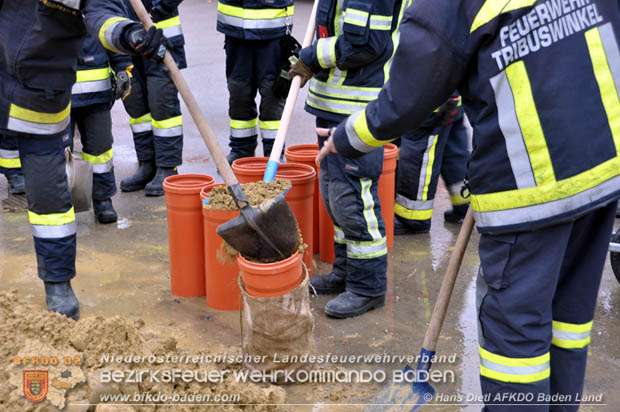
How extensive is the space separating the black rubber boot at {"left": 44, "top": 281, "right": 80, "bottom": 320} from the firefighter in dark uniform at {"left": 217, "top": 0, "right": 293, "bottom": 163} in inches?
97.4

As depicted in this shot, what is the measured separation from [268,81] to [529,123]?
12.4 ft

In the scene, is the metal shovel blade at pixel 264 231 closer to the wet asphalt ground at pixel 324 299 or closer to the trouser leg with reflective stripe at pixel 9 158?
the wet asphalt ground at pixel 324 299

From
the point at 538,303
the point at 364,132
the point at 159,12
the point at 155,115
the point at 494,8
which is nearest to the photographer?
the point at 494,8

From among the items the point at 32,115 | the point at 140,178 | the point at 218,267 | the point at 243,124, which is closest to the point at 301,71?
the point at 218,267

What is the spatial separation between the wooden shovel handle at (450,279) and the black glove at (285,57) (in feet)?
9.56

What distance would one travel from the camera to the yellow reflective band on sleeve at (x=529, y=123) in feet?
6.84

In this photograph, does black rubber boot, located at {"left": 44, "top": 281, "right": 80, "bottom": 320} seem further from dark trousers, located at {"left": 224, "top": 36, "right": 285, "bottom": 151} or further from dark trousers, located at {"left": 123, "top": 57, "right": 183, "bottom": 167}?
dark trousers, located at {"left": 224, "top": 36, "right": 285, "bottom": 151}

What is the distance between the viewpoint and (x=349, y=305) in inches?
151

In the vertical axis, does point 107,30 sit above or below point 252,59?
above

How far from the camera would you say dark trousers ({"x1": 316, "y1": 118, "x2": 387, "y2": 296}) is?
372 cm

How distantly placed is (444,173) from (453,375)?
2147 millimetres

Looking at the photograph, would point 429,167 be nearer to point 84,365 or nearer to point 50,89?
point 50,89

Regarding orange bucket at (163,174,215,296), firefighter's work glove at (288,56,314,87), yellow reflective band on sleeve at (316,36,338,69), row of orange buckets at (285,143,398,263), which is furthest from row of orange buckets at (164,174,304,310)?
yellow reflective band on sleeve at (316,36,338,69)

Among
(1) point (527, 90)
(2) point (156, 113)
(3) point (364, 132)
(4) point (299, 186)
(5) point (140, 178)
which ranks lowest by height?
(5) point (140, 178)
